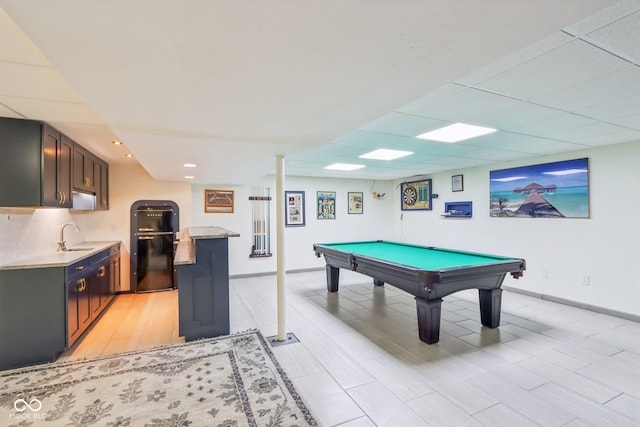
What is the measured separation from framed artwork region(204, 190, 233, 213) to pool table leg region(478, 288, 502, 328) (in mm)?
4743

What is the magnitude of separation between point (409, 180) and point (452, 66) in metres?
6.16

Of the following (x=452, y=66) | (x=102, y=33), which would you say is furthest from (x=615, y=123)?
(x=102, y=33)

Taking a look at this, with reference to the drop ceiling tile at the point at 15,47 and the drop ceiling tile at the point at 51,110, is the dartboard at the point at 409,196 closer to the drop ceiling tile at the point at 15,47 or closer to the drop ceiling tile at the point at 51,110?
the drop ceiling tile at the point at 51,110

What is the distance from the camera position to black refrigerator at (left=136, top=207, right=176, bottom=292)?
5.15 metres

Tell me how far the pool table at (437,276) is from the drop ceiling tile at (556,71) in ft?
5.48

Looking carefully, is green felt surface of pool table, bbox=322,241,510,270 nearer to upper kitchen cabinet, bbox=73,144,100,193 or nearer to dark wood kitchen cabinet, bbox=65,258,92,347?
dark wood kitchen cabinet, bbox=65,258,92,347

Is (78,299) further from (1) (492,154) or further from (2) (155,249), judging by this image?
(1) (492,154)

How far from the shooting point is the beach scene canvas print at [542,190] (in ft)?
13.7

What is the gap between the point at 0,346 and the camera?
2.60 metres

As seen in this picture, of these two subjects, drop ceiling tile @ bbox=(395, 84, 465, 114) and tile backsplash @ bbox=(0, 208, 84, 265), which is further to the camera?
tile backsplash @ bbox=(0, 208, 84, 265)

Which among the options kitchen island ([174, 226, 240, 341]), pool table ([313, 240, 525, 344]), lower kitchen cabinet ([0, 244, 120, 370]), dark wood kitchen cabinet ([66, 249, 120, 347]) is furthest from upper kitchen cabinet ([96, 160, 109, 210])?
pool table ([313, 240, 525, 344])

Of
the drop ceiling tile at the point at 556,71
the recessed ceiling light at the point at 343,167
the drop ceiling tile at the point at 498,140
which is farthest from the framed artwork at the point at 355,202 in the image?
the drop ceiling tile at the point at 556,71

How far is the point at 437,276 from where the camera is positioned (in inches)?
113

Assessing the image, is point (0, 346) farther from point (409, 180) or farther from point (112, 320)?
point (409, 180)
